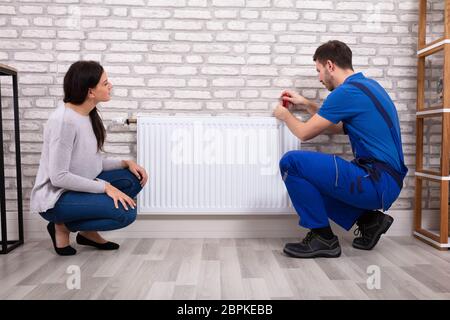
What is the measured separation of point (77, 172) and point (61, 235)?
0.34 m

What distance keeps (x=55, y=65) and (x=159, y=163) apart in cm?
84

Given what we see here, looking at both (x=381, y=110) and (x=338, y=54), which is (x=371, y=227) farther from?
(x=338, y=54)

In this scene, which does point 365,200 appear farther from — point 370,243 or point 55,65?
point 55,65

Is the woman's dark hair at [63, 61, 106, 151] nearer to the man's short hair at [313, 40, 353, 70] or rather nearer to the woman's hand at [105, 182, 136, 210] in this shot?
the woman's hand at [105, 182, 136, 210]

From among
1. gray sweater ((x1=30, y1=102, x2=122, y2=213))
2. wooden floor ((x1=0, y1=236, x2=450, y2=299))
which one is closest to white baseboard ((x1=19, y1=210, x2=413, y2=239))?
wooden floor ((x1=0, y1=236, x2=450, y2=299))

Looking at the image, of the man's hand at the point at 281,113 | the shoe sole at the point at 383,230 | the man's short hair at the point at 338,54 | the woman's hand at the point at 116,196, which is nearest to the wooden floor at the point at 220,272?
the shoe sole at the point at 383,230

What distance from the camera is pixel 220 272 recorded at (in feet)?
6.28

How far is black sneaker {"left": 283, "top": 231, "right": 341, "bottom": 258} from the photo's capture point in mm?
2158

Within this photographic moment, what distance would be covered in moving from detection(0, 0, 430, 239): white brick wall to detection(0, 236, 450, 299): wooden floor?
62 centimetres

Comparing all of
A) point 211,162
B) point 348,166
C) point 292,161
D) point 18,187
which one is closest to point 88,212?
point 18,187

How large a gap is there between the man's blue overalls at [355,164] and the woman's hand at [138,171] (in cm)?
73

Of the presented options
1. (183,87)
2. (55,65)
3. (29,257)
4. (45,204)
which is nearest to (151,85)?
(183,87)

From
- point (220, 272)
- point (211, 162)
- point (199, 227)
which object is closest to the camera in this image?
point (220, 272)

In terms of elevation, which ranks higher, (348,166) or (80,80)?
(80,80)
